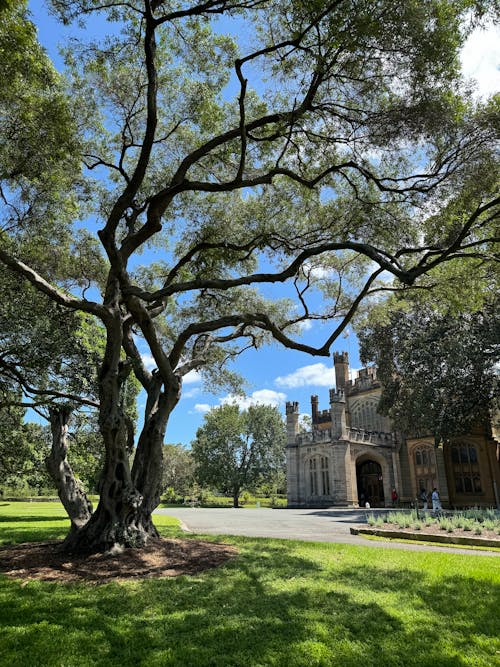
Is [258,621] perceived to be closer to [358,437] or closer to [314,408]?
[358,437]

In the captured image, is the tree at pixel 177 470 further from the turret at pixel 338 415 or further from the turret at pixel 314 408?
the turret at pixel 338 415

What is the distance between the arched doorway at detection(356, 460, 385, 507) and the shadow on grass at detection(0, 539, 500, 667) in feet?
114

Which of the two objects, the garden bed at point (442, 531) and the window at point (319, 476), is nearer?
the garden bed at point (442, 531)

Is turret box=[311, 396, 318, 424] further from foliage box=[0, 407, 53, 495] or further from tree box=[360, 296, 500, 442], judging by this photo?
foliage box=[0, 407, 53, 495]

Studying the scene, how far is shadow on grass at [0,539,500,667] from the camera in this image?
4.10 metres

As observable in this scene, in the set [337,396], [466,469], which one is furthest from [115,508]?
[466,469]

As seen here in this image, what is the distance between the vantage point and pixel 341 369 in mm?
46844

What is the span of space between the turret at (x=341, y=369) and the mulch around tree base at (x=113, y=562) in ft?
123

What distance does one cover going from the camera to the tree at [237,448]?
49.2m

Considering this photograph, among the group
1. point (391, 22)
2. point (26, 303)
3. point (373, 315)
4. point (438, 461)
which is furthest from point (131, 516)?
point (438, 461)

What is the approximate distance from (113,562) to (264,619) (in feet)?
13.3

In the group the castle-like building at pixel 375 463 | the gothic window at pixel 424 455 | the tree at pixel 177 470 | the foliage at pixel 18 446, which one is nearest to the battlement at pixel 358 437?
the castle-like building at pixel 375 463

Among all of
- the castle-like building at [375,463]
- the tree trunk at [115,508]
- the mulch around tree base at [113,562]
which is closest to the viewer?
the mulch around tree base at [113,562]

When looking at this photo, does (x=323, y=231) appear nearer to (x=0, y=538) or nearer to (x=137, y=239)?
(x=137, y=239)
